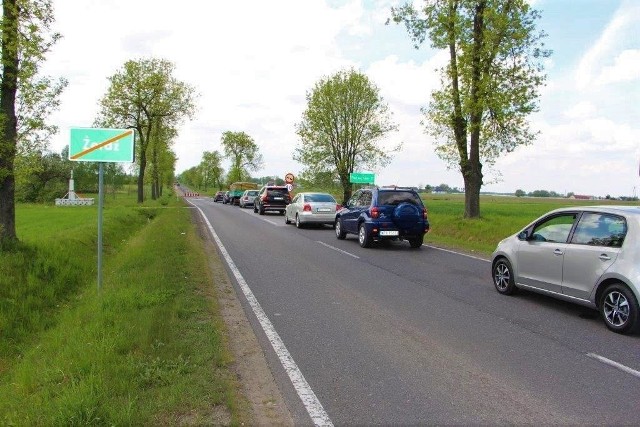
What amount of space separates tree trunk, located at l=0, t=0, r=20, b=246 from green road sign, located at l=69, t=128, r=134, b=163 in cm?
446

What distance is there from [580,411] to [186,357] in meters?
3.59

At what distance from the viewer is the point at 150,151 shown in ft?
185

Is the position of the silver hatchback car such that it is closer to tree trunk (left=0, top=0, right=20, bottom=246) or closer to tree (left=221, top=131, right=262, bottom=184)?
tree trunk (left=0, top=0, right=20, bottom=246)

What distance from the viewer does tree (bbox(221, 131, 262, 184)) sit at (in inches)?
3526

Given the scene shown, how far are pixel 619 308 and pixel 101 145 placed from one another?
7.45m

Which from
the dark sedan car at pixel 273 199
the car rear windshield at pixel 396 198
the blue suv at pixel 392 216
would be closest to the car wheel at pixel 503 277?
the blue suv at pixel 392 216

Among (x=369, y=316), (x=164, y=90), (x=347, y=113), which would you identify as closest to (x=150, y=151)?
(x=164, y=90)

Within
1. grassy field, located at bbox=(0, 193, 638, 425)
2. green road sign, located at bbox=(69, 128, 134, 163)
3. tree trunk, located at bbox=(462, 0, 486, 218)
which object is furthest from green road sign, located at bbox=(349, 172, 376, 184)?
green road sign, located at bbox=(69, 128, 134, 163)

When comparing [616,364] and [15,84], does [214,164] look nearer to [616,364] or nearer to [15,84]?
[15,84]

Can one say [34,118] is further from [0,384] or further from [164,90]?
[164,90]

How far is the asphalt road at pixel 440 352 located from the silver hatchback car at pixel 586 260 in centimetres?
32

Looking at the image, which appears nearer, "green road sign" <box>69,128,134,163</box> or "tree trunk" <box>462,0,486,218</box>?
"green road sign" <box>69,128,134,163</box>

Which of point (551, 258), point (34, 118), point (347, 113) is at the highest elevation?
point (347, 113)

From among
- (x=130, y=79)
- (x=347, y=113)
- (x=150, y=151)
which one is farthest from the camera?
(x=150, y=151)
